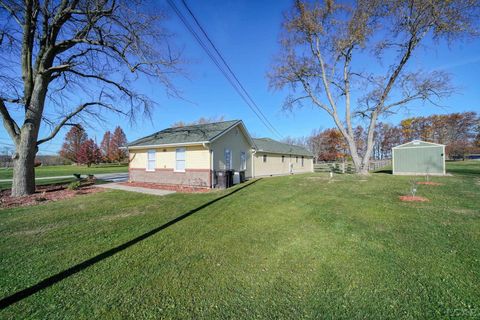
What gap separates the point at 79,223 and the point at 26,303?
11.8 ft

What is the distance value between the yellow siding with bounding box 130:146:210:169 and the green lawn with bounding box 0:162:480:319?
661cm

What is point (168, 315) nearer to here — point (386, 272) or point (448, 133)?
point (386, 272)

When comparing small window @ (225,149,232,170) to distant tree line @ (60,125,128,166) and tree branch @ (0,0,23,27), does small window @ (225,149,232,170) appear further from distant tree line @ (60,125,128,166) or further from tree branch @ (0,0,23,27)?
distant tree line @ (60,125,128,166)

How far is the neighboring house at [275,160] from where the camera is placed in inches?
758

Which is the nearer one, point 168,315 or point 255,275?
point 168,315

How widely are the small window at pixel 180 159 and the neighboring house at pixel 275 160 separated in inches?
262

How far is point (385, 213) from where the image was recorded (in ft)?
19.5

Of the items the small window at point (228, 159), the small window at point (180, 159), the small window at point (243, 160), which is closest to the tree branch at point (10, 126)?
the small window at point (180, 159)

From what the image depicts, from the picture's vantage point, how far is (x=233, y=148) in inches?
594

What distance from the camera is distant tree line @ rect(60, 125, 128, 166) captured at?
4706cm

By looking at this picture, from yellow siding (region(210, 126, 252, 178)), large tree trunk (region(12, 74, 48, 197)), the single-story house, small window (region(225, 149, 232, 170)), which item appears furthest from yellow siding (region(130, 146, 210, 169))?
large tree trunk (region(12, 74, 48, 197))

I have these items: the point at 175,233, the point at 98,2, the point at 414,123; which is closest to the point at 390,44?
the point at 98,2

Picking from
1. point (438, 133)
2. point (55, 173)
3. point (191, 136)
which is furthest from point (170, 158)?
point (438, 133)

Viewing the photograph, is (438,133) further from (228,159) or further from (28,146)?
(28,146)
